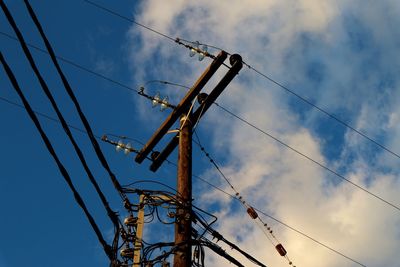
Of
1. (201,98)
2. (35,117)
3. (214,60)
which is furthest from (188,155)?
(35,117)

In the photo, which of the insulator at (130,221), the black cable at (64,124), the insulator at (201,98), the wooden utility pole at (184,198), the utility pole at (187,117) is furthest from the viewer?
the insulator at (201,98)

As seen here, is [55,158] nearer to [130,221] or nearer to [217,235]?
[130,221]

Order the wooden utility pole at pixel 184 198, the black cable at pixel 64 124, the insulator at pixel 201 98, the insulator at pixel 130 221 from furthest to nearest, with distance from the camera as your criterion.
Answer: the insulator at pixel 201 98 → the insulator at pixel 130 221 → the wooden utility pole at pixel 184 198 → the black cable at pixel 64 124

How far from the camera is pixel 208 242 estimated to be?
8.62 meters

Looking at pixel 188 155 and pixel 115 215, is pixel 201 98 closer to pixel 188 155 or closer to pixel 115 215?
pixel 188 155

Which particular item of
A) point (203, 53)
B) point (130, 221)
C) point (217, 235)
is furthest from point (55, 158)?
point (203, 53)

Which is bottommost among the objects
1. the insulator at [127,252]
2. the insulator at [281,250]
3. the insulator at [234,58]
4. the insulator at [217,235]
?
the insulator at [127,252]

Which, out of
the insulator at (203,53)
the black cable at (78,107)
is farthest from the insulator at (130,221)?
the insulator at (203,53)

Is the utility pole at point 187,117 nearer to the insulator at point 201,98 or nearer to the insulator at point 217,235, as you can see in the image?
the insulator at point 201,98

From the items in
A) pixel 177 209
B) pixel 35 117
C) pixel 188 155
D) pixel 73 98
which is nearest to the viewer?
pixel 35 117

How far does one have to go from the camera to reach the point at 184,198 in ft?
28.5

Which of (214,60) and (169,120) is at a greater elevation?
(214,60)

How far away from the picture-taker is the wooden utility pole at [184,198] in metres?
7.83

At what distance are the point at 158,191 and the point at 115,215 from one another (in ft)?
3.33
